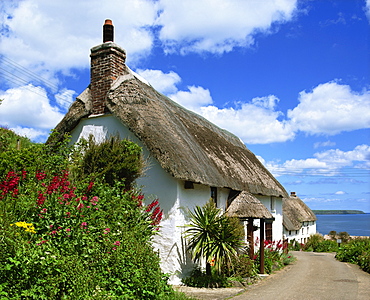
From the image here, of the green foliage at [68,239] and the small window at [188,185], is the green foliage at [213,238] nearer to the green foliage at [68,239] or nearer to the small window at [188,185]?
the small window at [188,185]

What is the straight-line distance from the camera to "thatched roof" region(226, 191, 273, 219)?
40.5 ft

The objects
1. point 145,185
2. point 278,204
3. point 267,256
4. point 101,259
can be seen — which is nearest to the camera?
point 101,259

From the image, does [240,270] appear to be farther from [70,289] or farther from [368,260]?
[368,260]

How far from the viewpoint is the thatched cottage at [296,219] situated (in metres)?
35.9

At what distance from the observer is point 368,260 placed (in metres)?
16.7

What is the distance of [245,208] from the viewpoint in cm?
1254

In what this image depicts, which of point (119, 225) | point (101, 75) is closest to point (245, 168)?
point (101, 75)

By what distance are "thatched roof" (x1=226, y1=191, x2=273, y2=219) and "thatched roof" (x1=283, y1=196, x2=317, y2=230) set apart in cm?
2182

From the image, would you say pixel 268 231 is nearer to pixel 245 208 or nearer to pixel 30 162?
pixel 245 208

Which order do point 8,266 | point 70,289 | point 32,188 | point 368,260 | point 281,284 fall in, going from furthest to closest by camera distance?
1. point 368,260
2. point 281,284
3. point 32,188
4. point 70,289
5. point 8,266

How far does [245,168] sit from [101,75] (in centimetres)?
752

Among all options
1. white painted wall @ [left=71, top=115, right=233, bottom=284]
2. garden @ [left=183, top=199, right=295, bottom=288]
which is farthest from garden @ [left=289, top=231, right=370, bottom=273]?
white painted wall @ [left=71, top=115, right=233, bottom=284]

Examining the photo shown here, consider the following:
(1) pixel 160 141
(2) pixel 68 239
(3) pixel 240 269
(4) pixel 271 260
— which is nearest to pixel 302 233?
(4) pixel 271 260

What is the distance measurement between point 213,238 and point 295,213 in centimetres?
3090
